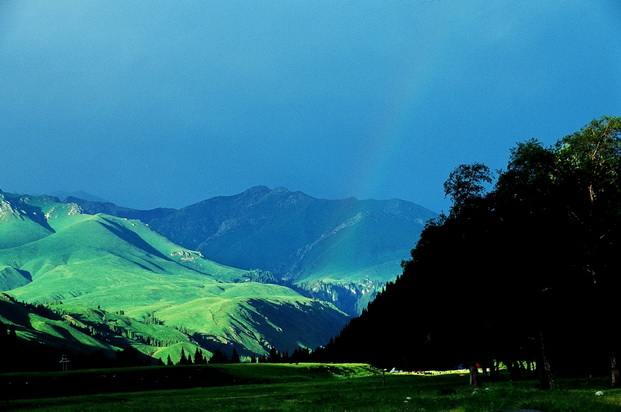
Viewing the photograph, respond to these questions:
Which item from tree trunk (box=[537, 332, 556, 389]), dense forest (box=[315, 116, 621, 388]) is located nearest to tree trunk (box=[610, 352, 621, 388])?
dense forest (box=[315, 116, 621, 388])

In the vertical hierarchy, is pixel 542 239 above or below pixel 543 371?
above

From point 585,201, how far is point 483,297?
12329 mm

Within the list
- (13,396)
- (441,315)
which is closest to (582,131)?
(441,315)

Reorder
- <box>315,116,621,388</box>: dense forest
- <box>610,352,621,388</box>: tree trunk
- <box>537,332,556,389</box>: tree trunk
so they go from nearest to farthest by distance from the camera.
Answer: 1. <box>610,352,621,388</box>: tree trunk
2. <box>537,332,556,389</box>: tree trunk
3. <box>315,116,621,388</box>: dense forest

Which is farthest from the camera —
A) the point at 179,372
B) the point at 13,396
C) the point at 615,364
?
the point at 179,372

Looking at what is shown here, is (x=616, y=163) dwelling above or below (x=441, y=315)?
above

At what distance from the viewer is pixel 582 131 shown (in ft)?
164

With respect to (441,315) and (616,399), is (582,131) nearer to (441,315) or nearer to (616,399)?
(441,315)

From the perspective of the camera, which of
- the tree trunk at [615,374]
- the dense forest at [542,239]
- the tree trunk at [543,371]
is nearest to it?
the tree trunk at [615,374]

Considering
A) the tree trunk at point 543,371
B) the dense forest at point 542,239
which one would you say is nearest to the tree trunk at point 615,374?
the dense forest at point 542,239

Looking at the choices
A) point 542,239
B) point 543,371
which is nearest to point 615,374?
point 543,371

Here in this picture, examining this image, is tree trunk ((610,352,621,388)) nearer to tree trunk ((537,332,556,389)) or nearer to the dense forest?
the dense forest

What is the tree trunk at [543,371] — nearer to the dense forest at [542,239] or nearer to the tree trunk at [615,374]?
the dense forest at [542,239]

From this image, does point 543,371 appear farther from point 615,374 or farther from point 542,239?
point 542,239
